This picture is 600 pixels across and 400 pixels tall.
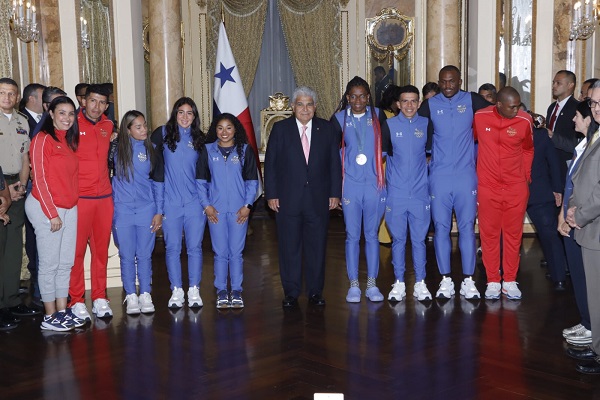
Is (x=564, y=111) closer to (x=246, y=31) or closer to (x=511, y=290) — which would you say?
(x=511, y=290)

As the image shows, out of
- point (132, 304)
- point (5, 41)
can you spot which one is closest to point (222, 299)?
point (132, 304)

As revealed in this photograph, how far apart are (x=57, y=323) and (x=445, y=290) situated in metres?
2.97

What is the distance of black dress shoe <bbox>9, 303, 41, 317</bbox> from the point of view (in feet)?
18.7

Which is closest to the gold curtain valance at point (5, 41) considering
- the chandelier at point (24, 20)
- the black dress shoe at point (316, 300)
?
the chandelier at point (24, 20)

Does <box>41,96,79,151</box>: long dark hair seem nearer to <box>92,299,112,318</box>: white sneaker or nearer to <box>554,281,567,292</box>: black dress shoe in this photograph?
<box>92,299,112,318</box>: white sneaker

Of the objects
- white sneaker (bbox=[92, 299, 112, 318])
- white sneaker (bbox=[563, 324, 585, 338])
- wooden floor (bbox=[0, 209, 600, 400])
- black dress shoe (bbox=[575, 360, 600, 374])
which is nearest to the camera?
wooden floor (bbox=[0, 209, 600, 400])

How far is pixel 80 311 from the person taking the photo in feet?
17.6

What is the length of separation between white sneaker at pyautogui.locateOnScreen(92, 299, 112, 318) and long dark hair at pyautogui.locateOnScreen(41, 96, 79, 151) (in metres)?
1.20

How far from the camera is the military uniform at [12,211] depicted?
534 centimetres

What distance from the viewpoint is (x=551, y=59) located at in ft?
27.4

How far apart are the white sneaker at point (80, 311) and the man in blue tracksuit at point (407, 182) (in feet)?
7.65

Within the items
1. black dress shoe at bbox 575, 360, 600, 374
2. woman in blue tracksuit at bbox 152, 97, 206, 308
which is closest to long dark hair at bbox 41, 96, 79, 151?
woman in blue tracksuit at bbox 152, 97, 206, 308

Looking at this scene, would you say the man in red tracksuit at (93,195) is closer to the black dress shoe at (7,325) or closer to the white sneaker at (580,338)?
the black dress shoe at (7,325)

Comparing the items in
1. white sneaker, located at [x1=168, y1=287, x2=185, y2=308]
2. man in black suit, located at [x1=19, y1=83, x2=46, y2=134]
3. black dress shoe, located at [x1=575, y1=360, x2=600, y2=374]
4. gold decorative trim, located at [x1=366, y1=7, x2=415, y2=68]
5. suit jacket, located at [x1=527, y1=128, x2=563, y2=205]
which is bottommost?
black dress shoe, located at [x1=575, y1=360, x2=600, y2=374]
